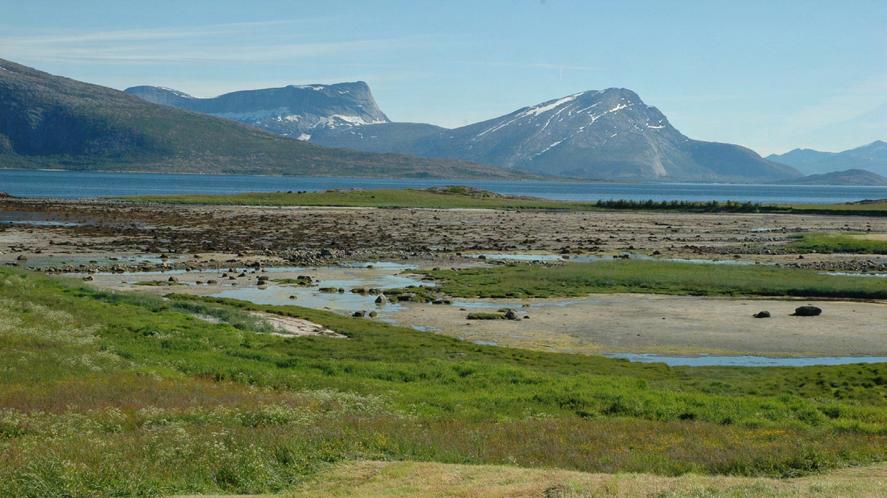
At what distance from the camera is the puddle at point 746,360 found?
33.5 metres

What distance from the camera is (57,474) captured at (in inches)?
564

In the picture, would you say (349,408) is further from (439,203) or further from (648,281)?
(439,203)

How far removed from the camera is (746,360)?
34094 millimetres

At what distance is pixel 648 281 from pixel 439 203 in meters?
101

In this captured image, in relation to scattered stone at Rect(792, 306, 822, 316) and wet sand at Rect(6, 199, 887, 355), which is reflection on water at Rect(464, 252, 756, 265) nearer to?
wet sand at Rect(6, 199, 887, 355)

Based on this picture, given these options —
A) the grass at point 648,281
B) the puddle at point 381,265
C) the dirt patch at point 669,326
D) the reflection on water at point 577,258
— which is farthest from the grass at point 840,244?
the puddle at point 381,265

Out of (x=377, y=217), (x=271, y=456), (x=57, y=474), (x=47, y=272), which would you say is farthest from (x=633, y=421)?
(x=377, y=217)

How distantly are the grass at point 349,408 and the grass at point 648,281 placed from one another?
17245 millimetres

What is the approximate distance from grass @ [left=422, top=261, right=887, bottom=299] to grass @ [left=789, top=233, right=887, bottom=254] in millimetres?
20495

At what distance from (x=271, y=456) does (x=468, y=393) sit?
925cm

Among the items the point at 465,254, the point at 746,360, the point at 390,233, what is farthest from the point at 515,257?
the point at 746,360

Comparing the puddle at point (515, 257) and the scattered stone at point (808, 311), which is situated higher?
the scattered stone at point (808, 311)

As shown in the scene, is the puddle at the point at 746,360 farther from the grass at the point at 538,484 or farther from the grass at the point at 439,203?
the grass at the point at 439,203

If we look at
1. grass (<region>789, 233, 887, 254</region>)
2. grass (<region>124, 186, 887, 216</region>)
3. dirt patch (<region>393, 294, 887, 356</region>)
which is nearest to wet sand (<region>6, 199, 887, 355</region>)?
dirt patch (<region>393, 294, 887, 356</region>)
